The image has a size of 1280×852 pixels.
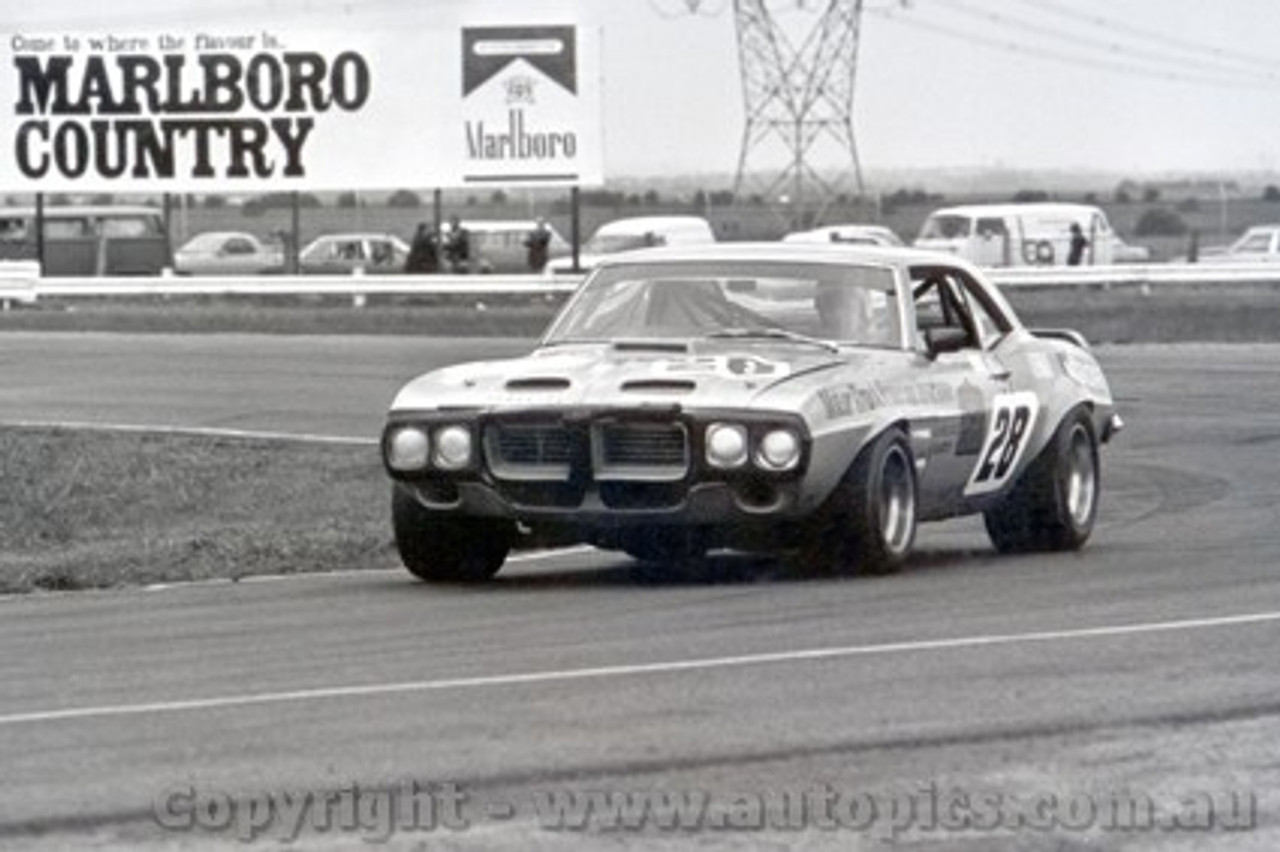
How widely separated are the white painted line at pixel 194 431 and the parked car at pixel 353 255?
45203 millimetres

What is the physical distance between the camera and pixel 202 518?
18641 millimetres

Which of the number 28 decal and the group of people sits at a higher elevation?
the number 28 decal

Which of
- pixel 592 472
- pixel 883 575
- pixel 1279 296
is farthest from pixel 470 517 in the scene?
pixel 1279 296

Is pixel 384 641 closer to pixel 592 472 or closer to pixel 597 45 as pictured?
pixel 592 472

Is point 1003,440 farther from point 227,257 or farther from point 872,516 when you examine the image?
point 227,257

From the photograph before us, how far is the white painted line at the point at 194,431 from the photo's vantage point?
75.9ft

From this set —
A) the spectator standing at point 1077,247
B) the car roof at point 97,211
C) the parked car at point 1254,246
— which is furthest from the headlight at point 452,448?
the car roof at point 97,211

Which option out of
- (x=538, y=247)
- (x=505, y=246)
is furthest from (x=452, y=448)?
(x=505, y=246)

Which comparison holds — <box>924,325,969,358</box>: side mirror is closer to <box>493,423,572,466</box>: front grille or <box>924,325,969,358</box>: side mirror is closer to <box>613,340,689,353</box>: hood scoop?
<box>613,340,689,353</box>: hood scoop

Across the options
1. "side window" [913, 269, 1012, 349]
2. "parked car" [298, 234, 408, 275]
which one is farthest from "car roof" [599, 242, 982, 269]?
"parked car" [298, 234, 408, 275]

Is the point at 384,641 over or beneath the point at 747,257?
beneath

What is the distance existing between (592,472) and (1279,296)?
132 feet

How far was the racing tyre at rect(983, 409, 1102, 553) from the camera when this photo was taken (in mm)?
15117

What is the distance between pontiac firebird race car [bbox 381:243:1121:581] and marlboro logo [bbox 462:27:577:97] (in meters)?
47.6
